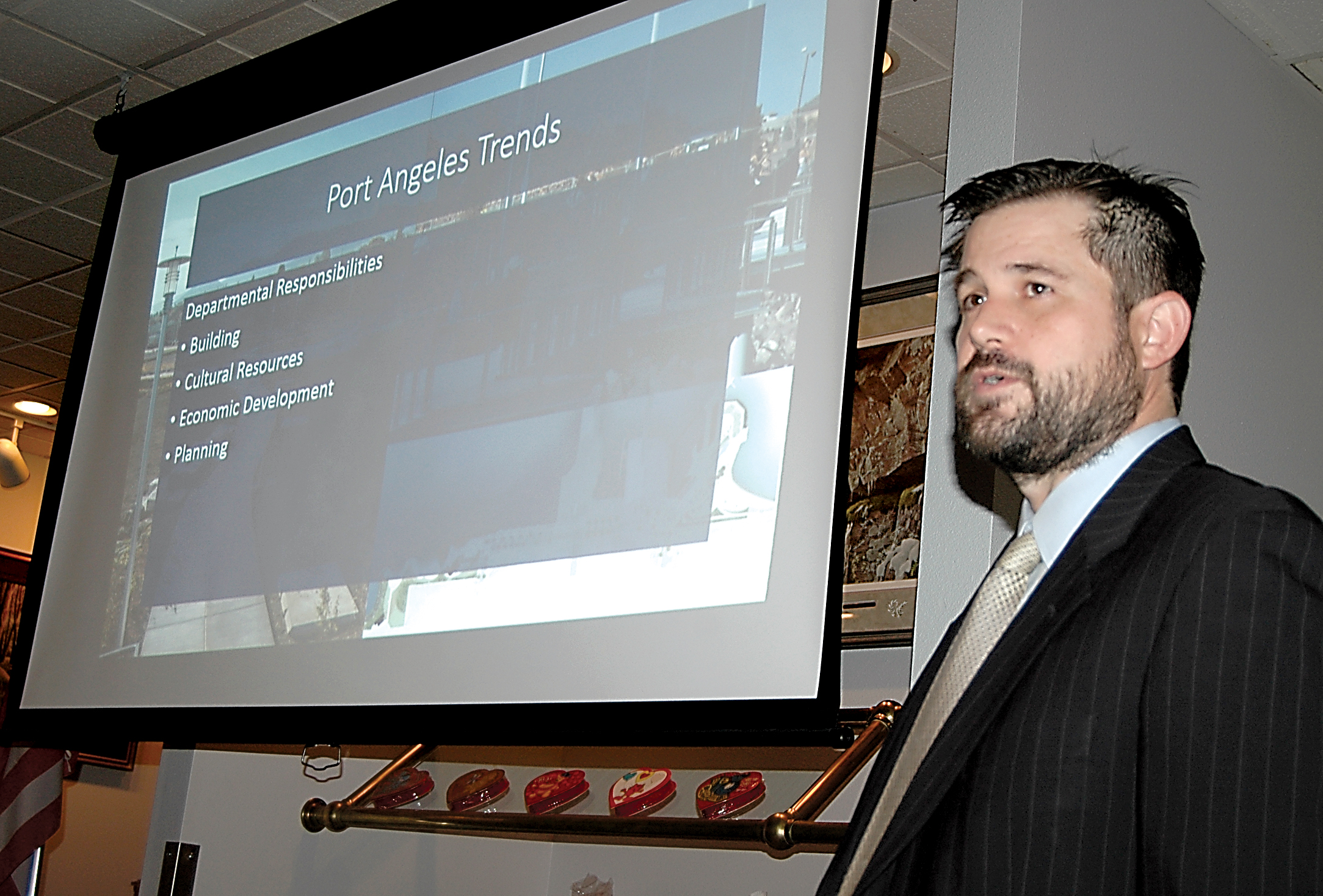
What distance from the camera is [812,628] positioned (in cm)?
180

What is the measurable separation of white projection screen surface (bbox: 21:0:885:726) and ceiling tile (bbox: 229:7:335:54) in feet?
Answer: 1.05

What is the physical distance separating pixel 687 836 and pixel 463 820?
1.72ft

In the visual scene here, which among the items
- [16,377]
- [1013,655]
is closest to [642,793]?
[1013,655]

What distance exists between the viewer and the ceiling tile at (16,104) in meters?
3.33

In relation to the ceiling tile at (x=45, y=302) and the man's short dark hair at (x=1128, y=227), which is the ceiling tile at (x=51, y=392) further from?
the man's short dark hair at (x=1128, y=227)

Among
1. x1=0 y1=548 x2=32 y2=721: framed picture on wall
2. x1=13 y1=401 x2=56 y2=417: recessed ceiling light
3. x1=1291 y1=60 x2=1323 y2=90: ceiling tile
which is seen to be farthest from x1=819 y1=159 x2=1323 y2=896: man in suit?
x1=0 y1=548 x2=32 y2=721: framed picture on wall

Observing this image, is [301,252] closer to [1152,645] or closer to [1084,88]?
[1084,88]

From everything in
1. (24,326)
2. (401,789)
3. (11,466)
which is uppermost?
(24,326)

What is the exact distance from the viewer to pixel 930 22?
9.11ft

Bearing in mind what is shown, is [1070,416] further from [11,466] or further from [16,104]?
[11,466]

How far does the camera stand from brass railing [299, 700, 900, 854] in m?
2.20

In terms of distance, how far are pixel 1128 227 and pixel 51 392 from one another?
498 cm

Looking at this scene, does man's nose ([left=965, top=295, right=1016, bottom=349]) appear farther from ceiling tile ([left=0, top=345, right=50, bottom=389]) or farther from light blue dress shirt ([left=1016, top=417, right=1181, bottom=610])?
ceiling tile ([left=0, top=345, right=50, bottom=389])

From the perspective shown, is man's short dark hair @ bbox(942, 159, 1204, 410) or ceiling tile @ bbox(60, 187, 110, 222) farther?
ceiling tile @ bbox(60, 187, 110, 222)
